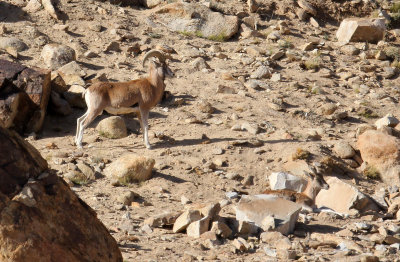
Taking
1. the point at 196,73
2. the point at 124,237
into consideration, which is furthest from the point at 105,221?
the point at 196,73

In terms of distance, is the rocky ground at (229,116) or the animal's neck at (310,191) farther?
the animal's neck at (310,191)

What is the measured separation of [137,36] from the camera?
1839cm

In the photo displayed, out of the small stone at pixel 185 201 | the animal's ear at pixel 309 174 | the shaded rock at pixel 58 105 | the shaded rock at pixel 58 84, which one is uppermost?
the shaded rock at pixel 58 84

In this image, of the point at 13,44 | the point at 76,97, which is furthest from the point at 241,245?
the point at 13,44

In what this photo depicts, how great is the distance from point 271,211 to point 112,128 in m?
5.21

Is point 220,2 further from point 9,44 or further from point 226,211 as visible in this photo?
point 226,211

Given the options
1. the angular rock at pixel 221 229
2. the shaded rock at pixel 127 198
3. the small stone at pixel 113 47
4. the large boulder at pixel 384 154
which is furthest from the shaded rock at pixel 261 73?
the angular rock at pixel 221 229

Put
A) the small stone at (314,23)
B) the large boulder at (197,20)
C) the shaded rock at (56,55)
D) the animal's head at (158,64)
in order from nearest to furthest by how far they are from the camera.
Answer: the animal's head at (158,64) < the shaded rock at (56,55) < the large boulder at (197,20) < the small stone at (314,23)

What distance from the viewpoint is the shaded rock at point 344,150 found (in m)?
13.4

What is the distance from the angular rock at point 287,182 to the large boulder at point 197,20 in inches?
326

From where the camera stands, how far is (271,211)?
31.2 feet

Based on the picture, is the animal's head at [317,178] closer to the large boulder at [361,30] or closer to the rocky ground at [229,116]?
the rocky ground at [229,116]

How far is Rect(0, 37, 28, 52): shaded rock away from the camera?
1664 centimetres

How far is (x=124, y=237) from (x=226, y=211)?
2274 millimetres
